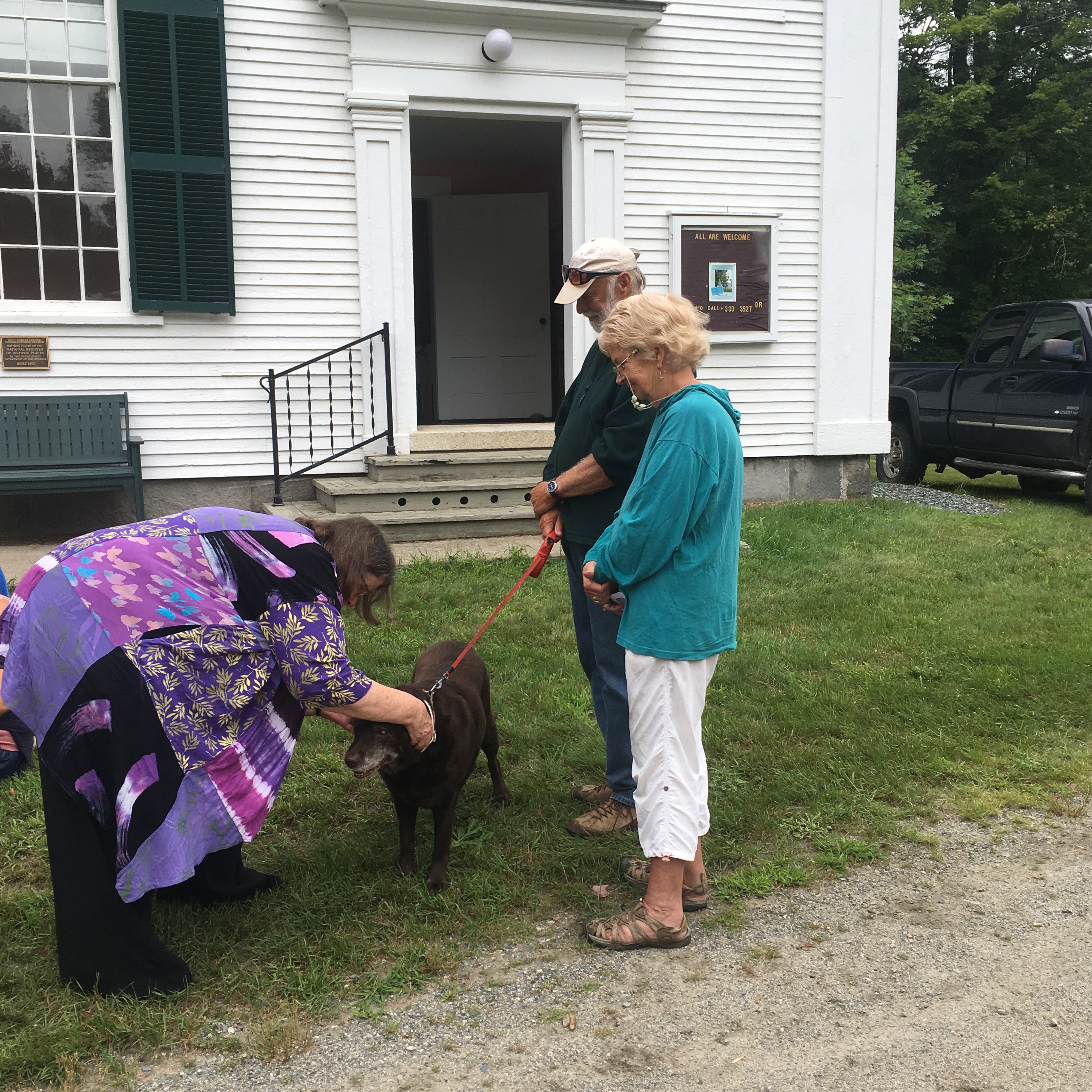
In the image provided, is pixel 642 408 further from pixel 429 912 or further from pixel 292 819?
pixel 292 819

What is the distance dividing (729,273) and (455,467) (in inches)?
132

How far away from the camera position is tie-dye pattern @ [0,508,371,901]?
247cm

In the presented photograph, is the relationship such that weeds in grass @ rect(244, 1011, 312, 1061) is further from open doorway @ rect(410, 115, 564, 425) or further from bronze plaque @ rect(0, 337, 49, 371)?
open doorway @ rect(410, 115, 564, 425)

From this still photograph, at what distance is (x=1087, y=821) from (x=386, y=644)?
3.38m

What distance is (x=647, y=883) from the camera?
10.5ft

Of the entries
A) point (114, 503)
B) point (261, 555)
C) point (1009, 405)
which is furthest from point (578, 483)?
point (1009, 405)

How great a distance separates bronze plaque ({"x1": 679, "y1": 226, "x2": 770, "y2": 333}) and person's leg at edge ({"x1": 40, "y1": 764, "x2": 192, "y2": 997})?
7901mm

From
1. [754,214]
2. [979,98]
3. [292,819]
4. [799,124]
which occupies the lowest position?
[292,819]

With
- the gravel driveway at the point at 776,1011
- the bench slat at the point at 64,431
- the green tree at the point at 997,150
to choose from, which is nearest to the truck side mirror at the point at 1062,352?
the gravel driveway at the point at 776,1011

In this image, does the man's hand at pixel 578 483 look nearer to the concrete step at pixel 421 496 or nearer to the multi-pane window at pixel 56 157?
the concrete step at pixel 421 496

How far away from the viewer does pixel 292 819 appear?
12.3 ft

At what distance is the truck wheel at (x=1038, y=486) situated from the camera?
39.4 ft

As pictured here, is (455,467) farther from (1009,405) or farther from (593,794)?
(1009,405)

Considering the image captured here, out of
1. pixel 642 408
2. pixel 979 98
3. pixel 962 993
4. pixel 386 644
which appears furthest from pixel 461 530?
pixel 979 98
